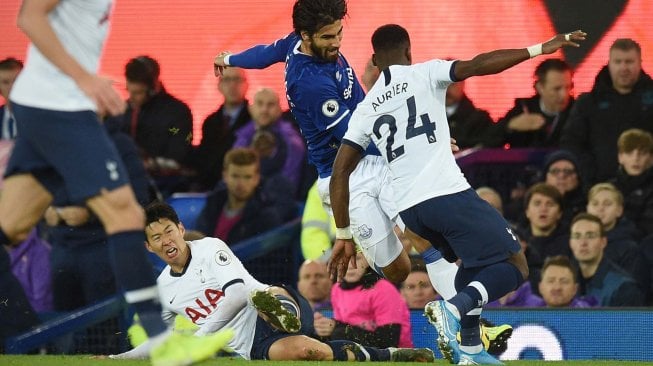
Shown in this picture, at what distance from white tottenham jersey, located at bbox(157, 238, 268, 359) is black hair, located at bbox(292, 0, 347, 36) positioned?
5.17 feet

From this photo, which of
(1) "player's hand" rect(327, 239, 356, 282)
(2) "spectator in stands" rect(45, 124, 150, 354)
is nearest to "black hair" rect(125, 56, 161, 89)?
(2) "spectator in stands" rect(45, 124, 150, 354)

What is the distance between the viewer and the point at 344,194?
7871mm

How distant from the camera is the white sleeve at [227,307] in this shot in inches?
338

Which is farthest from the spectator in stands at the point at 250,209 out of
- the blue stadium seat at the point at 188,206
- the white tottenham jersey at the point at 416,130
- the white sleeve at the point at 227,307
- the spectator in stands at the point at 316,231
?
the white tottenham jersey at the point at 416,130

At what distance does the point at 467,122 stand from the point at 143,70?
303 cm

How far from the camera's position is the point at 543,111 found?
1194cm

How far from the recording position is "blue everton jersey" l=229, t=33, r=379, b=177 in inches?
335

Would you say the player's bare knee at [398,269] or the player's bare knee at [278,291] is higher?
the player's bare knee at [398,269]

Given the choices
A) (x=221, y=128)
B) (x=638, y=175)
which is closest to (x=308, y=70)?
(x=638, y=175)

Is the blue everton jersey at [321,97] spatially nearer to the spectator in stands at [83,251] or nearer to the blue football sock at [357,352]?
the blue football sock at [357,352]

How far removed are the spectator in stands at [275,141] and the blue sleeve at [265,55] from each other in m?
2.98

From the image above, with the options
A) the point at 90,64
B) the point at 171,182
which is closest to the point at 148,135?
the point at 171,182

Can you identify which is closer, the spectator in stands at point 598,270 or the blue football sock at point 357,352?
the blue football sock at point 357,352

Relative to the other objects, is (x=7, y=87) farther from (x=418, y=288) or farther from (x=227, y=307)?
(x=227, y=307)
